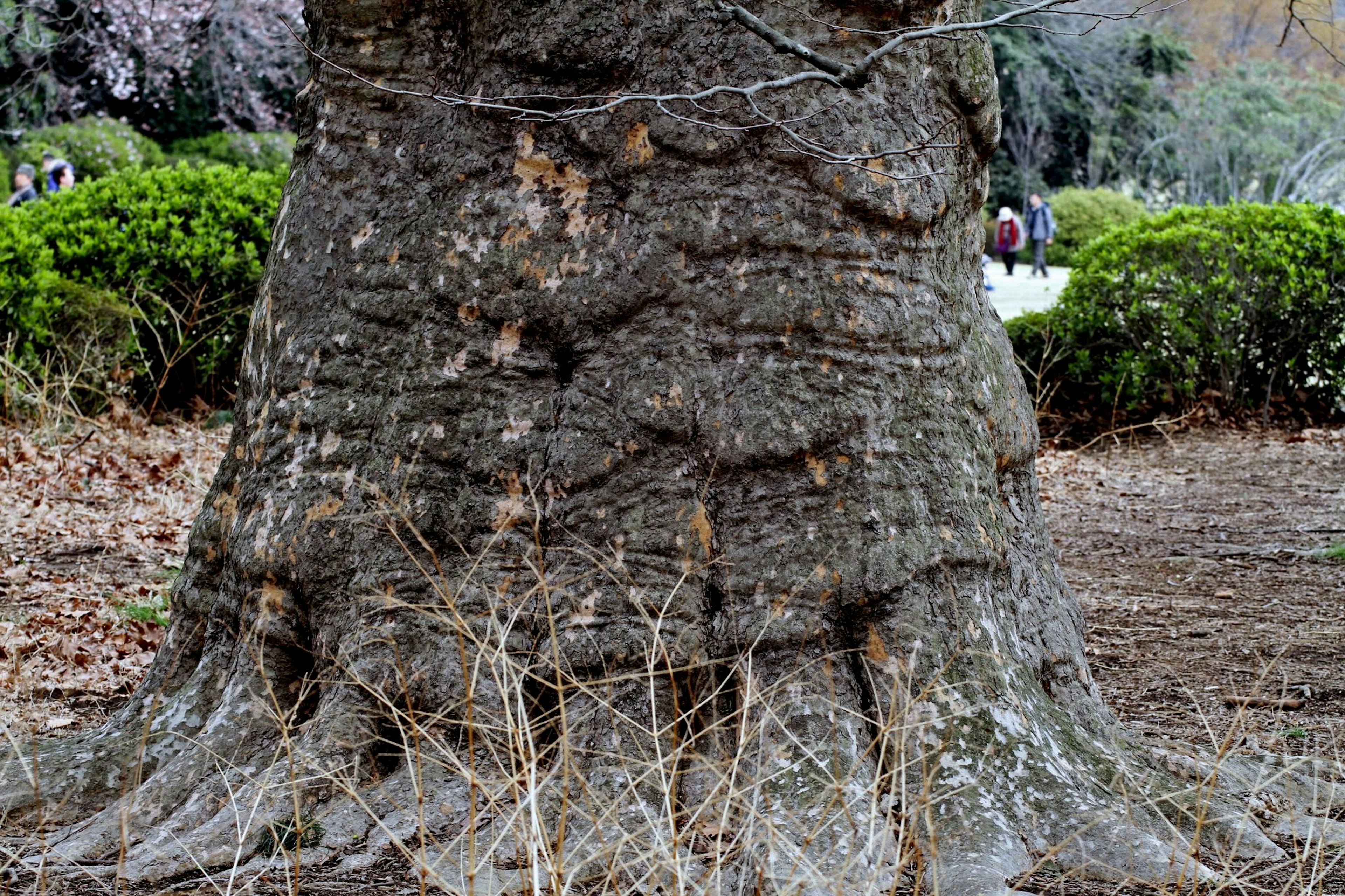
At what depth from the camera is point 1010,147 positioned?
3253 cm

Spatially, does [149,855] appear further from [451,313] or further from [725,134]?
[725,134]

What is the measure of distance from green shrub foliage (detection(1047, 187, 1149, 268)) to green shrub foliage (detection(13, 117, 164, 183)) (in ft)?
61.1

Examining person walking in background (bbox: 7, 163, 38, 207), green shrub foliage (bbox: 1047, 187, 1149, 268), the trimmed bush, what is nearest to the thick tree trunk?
person walking in background (bbox: 7, 163, 38, 207)

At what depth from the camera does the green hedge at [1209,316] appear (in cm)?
920

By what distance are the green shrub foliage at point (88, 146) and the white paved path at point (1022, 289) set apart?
14155 mm

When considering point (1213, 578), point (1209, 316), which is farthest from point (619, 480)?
point (1209, 316)

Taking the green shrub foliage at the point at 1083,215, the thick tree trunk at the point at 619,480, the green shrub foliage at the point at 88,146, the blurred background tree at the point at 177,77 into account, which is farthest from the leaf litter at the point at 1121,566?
the green shrub foliage at the point at 1083,215

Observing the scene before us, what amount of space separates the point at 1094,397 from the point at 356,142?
805 centimetres

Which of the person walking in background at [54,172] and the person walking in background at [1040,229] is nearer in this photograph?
the person walking in background at [54,172]

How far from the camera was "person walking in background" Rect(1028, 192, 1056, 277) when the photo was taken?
25.4 meters

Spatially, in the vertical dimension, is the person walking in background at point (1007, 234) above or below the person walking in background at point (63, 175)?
below

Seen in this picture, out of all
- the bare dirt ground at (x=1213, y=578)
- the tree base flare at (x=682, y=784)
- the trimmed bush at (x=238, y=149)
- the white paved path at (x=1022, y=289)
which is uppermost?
the trimmed bush at (x=238, y=149)

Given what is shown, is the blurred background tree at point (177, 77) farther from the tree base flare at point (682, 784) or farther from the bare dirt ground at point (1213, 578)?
the tree base flare at point (682, 784)

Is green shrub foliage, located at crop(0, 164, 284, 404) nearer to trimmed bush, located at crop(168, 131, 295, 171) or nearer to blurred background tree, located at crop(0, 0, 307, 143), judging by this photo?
blurred background tree, located at crop(0, 0, 307, 143)
